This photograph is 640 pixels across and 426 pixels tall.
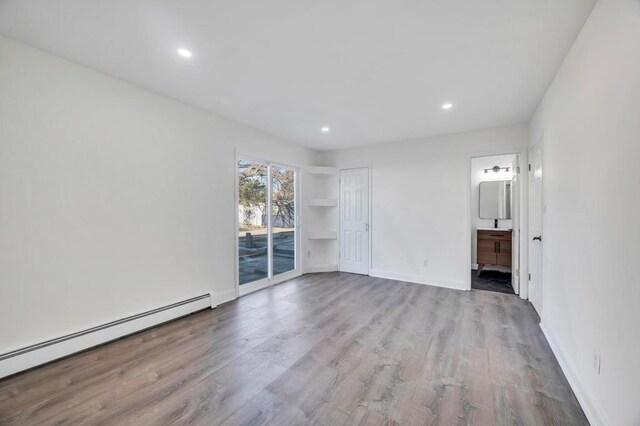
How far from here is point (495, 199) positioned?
5.71 m

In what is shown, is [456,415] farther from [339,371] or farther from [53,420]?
[53,420]

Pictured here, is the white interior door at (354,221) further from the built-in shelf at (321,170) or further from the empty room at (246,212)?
the empty room at (246,212)

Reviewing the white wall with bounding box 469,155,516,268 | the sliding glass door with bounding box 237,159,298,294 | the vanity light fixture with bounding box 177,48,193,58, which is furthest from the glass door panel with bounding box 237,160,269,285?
the white wall with bounding box 469,155,516,268

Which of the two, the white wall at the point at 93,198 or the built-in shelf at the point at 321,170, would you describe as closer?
the white wall at the point at 93,198

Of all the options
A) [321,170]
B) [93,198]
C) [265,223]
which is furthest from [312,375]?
[321,170]

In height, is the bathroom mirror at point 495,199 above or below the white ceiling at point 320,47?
below

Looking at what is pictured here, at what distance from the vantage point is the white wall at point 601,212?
48.1 inches

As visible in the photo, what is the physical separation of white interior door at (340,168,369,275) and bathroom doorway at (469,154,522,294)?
1975 mm

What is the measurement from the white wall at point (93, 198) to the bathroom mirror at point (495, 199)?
5.50 metres

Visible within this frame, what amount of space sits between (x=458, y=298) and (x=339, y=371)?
2525 millimetres

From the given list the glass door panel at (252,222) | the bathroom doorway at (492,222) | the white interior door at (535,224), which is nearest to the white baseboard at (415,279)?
the bathroom doorway at (492,222)

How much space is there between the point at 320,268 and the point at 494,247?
343 cm

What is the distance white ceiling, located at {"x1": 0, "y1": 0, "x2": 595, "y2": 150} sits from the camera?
169 cm

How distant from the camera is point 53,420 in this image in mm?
1605
